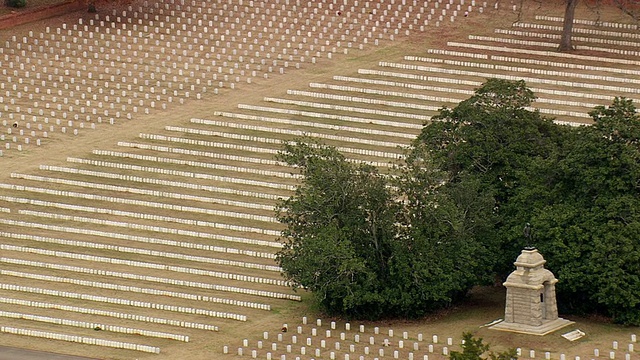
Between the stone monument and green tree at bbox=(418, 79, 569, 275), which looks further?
green tree at bbox=(418, 79, 569, 275)

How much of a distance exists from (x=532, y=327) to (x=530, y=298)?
106cm

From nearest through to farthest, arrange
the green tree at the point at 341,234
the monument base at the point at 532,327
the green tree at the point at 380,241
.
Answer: the monument base at the point at 532,327 → the green tree at the point at 341,234 → the green tree at the point at 380,241

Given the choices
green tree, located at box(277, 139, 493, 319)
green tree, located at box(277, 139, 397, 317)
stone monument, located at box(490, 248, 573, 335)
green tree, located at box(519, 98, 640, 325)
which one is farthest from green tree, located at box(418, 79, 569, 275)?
green tree, located at box(277, 139, 397, 317)

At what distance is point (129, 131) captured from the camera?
4006 inches

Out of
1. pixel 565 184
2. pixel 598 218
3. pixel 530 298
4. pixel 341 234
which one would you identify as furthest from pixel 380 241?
pixel 598 218

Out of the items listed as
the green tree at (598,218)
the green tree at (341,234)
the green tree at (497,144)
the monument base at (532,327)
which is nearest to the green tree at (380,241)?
the green tree at (341,234)

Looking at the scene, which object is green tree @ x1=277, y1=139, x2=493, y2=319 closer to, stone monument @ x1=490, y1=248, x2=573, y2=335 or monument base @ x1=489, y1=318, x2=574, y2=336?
stone monument @ x1=490, y1=248, x2=573, y2=335

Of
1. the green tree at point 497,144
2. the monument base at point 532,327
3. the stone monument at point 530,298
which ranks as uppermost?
the green tree at point 497,144

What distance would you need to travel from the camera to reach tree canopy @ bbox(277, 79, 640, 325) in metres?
77.9

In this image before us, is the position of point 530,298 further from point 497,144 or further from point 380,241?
point 497,144

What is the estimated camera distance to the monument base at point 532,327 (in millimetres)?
77062

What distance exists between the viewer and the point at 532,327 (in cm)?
7731

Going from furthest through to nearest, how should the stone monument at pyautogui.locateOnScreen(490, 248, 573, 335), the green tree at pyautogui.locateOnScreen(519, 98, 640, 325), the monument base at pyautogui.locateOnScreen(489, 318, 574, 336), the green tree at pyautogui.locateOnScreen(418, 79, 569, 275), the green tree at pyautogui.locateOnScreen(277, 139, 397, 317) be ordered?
1. the green tree at pyautogui.locateOnScreen(418, 79, 569, 275)
2. the green tree at pyautogui.locateOnScreen(277, 139, 397, 317)
3. the stone monument at pyautogui.locateOnScreen(490, 248, 573, 335)
4. the green tree at pyautogui.locateOnScreen(519, 98, 640, 325)
5. the monument base at pyautogui.locateOnScreen(489, 318, 574, 336)

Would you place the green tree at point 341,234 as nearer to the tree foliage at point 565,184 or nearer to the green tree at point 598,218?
the tree foliage at point 565,184
